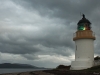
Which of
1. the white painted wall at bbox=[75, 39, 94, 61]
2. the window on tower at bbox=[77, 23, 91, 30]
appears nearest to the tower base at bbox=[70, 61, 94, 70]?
the white painted wall at bbox=[75, 39, 94, 61]

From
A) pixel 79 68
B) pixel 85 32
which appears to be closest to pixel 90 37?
pixel 85 32

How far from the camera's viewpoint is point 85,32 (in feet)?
98.6

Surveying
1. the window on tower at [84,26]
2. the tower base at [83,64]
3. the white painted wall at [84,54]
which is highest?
the window on tower at [84,26]

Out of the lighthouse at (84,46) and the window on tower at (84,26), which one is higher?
the window on tower at (84,26)

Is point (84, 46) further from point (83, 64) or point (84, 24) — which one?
point (84, 24)

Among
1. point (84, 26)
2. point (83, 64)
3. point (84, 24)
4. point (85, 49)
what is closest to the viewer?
point (83, 64)

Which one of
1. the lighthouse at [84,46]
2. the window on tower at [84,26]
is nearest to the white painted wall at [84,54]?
the lighthouse at [84,46]

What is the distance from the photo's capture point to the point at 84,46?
98.7ft

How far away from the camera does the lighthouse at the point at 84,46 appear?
29597mm

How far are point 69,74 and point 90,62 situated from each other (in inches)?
347

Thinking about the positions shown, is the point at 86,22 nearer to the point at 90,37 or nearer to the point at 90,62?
the point at 90,37

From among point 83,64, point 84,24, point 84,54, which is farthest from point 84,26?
point 83,64

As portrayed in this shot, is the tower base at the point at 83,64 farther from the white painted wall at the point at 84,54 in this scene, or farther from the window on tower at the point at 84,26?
the window on tower at the point at 84,26

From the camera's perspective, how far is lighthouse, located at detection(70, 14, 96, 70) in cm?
2960
